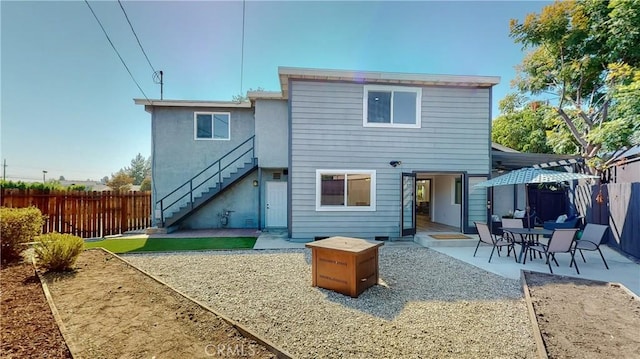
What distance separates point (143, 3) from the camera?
25.5 feet

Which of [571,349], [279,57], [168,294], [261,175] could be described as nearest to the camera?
[571,349]

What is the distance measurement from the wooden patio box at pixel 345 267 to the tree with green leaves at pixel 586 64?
9.42 meters

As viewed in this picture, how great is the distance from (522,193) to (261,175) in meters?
10.3

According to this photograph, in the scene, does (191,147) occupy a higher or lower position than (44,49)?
lower

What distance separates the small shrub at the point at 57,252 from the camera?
5176mm

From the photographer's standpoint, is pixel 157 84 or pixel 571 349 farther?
pixel 157 84

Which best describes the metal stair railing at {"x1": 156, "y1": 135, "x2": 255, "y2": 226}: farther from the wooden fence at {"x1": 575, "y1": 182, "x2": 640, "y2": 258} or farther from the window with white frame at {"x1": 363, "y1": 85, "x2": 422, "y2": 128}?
the wooden fence at {"x1": 575, "y1": 182, "x2": 640, "y2": 258}

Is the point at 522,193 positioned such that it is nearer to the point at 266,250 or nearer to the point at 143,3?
the point at 266,250

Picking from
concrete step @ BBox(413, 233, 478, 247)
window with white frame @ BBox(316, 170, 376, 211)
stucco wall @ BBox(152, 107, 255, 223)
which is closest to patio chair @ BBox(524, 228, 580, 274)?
concrete step @ BBox(413, 233, 478, 247)

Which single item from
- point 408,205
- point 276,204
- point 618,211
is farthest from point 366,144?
point 618,211

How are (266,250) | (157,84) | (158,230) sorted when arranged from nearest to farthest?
(266,250)
(158,230)
(157,84)

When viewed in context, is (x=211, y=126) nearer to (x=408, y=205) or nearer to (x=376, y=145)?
(x=376, y=145)

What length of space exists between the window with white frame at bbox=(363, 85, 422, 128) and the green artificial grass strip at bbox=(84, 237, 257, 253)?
18.0 ft

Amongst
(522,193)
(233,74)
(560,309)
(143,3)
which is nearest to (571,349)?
(560,309)
